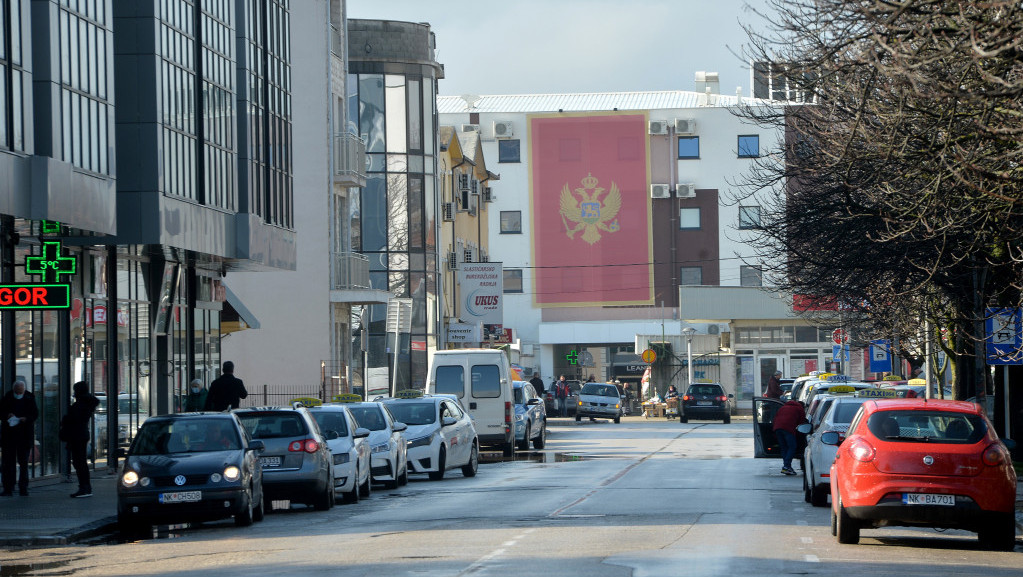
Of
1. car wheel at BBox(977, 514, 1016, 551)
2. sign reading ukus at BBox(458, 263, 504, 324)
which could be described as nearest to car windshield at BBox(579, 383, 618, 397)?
sign reading ukus at BBox(458, 263, 504, 324)

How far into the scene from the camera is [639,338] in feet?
247

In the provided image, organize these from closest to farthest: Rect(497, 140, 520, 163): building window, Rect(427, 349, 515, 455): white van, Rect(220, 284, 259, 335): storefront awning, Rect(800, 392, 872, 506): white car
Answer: Rect(800, 392, 872, 506): white car, Rect(427, 349, 515, 455): white van, Rect(220, 284, 259, 335): storefront awning, Rect(497, 140, 520, 163): building window

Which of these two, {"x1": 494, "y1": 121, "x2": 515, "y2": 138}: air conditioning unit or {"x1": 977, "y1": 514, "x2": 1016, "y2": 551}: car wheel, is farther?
{"x1": 494, "y1": 121, "x2": 515, "y2": 138}: air conditioning unit

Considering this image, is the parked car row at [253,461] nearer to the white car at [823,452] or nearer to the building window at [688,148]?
the white car at [823,452]

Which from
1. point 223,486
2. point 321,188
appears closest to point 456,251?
point 321,188

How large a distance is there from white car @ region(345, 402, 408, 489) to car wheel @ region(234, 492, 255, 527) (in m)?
6.19

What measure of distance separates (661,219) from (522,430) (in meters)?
50.5

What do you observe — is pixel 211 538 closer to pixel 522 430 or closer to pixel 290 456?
pixel 290 456

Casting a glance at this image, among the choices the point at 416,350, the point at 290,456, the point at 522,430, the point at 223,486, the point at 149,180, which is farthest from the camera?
the point at 416,350

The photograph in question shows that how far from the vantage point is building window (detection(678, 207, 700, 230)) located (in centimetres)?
8600

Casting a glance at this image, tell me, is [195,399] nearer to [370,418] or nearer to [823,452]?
[370,418]

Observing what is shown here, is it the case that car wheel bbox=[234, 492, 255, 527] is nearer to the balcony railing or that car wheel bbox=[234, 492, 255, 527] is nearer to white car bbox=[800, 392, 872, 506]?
white car bbox=[800, 392, 872, 506]

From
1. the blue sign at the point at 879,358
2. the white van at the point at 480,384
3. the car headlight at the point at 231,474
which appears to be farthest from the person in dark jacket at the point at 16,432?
the blue sign at the point at 879,358

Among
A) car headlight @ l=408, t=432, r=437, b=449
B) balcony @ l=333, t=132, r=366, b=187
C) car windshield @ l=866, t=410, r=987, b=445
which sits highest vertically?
balcony @ l=333, t=132, r=366, b=187
